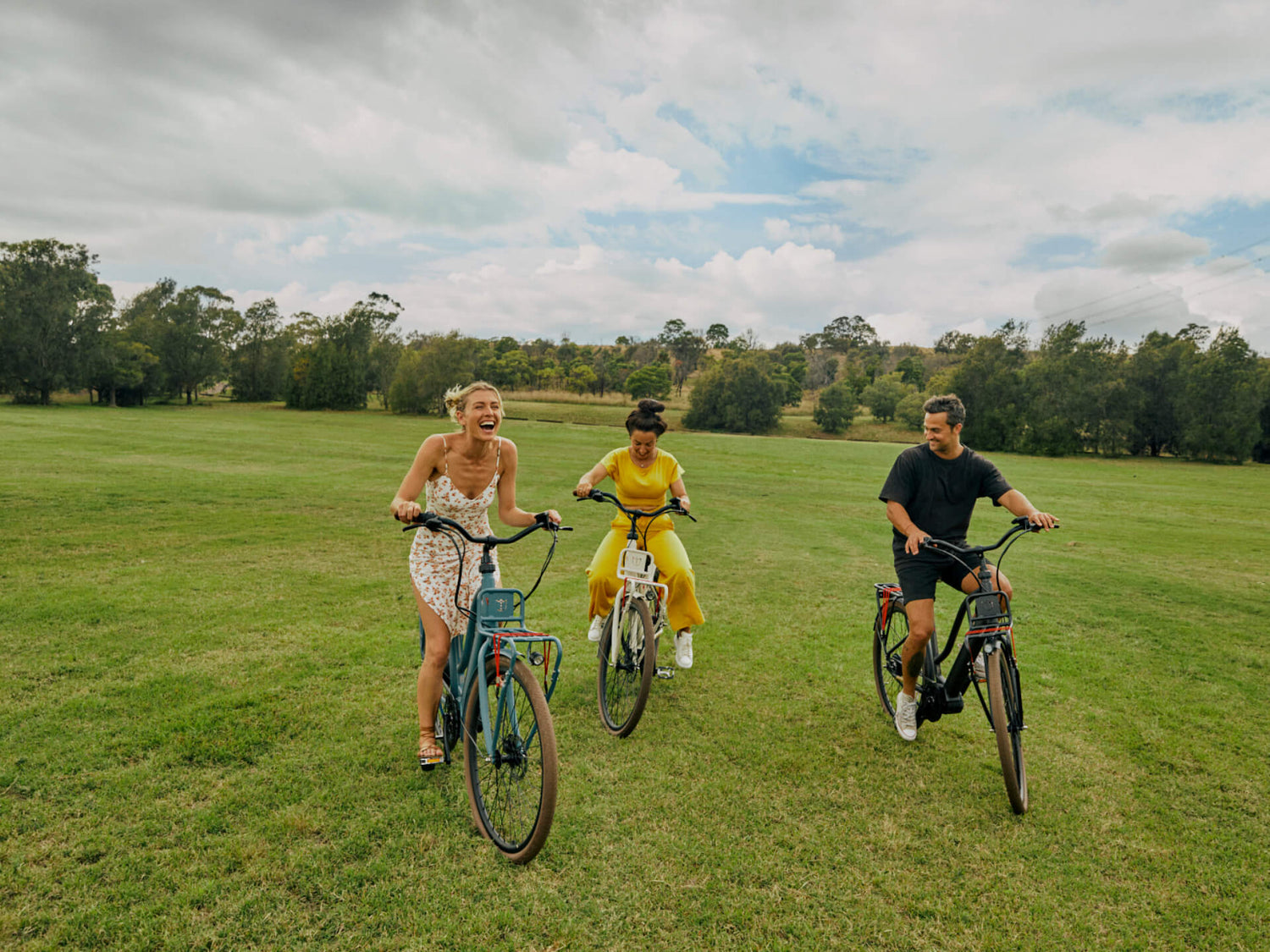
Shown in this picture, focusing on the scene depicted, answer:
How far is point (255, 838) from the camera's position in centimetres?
346

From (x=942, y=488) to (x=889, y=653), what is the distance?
150 cm

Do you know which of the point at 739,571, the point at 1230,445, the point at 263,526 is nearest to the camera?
the point at 739,571

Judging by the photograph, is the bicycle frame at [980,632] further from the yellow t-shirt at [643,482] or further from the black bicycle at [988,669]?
the yellow t-shirt at [643,482]

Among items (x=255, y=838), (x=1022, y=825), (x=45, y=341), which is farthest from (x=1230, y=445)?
(x=45, y=341)

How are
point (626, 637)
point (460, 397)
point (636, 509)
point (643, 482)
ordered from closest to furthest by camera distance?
point (460, 397)
point (626, 637)
point (636, 509)
point (643, 482)

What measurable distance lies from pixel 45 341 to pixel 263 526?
7011cm

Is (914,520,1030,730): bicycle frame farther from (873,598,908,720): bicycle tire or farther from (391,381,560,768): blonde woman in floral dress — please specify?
(391,381,560,768): blonde woman in floral dress

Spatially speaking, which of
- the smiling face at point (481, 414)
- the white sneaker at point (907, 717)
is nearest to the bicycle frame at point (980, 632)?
the white sneaker at point (907, 717)

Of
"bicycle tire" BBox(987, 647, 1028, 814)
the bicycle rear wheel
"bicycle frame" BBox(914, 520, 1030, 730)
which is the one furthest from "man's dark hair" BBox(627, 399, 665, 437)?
"bicycle tire" BBox(987, 647, 1028, 814)

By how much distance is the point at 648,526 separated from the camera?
17.5ft

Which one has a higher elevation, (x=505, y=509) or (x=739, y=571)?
(x=505, y=509)

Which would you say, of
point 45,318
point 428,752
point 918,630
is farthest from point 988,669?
point 45,318

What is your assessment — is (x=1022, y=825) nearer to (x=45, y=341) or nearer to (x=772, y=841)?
(x=772, y=841)

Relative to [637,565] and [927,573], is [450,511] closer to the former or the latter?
[637,565]
